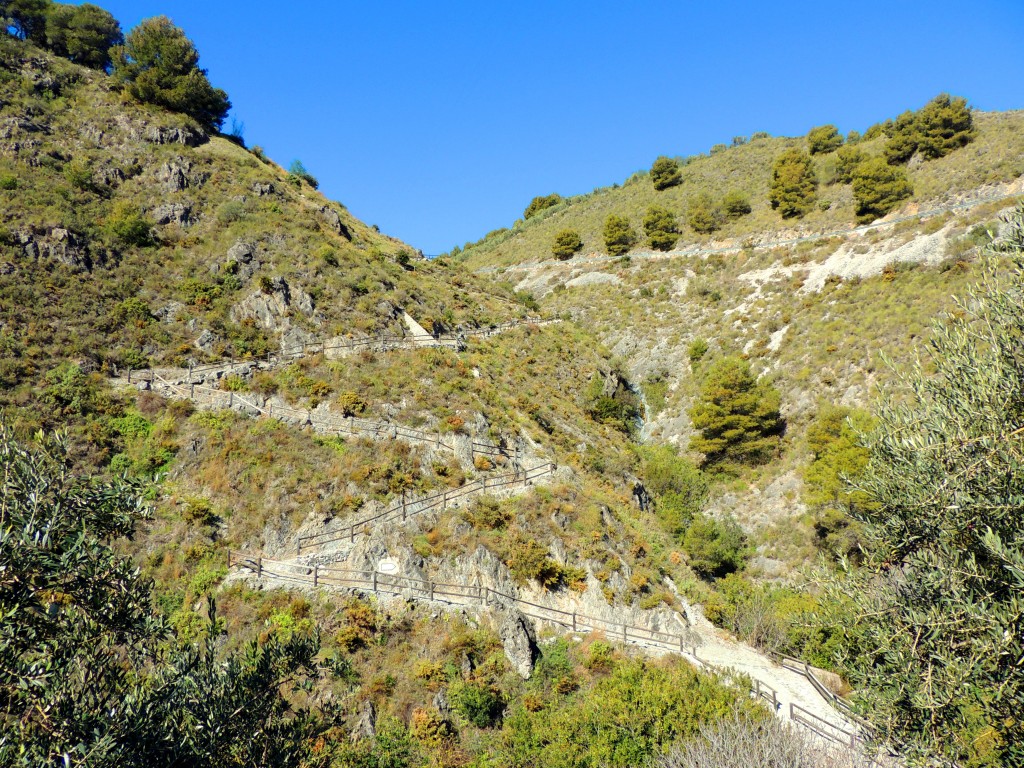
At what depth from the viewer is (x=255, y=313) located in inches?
1599

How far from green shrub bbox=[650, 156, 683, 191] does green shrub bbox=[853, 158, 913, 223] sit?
3740cm

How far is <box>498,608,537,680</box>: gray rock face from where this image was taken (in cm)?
2228

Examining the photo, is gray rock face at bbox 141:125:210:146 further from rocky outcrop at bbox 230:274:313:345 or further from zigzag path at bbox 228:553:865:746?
zigzag path at bbox 228:553:865:746

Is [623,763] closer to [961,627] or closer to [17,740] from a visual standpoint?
[961,627]

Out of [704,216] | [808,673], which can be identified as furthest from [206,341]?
[704,216]

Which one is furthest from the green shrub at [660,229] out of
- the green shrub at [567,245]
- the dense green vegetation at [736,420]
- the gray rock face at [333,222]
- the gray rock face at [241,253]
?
the gray rock face at [241,253]

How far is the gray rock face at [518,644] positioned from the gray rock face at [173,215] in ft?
142

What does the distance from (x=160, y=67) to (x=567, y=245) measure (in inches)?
2126

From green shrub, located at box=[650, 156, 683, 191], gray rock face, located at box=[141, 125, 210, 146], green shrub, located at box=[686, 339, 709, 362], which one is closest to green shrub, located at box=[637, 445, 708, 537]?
green shrub, located at box=[686, 339, 709, 362]

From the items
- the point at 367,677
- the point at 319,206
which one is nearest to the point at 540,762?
the point at 367,677

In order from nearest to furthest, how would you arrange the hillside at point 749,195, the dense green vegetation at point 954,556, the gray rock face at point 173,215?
the dense green vegetation at point 954,556 → the gray rock face at point 173,215 → the hillside at point 749,195

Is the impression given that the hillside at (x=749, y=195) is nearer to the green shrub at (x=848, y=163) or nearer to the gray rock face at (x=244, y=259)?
the green shrub at (x=848, y=163)

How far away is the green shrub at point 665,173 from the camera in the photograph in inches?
3787

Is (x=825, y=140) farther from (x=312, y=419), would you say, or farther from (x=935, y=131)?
(x=312, y=419)
